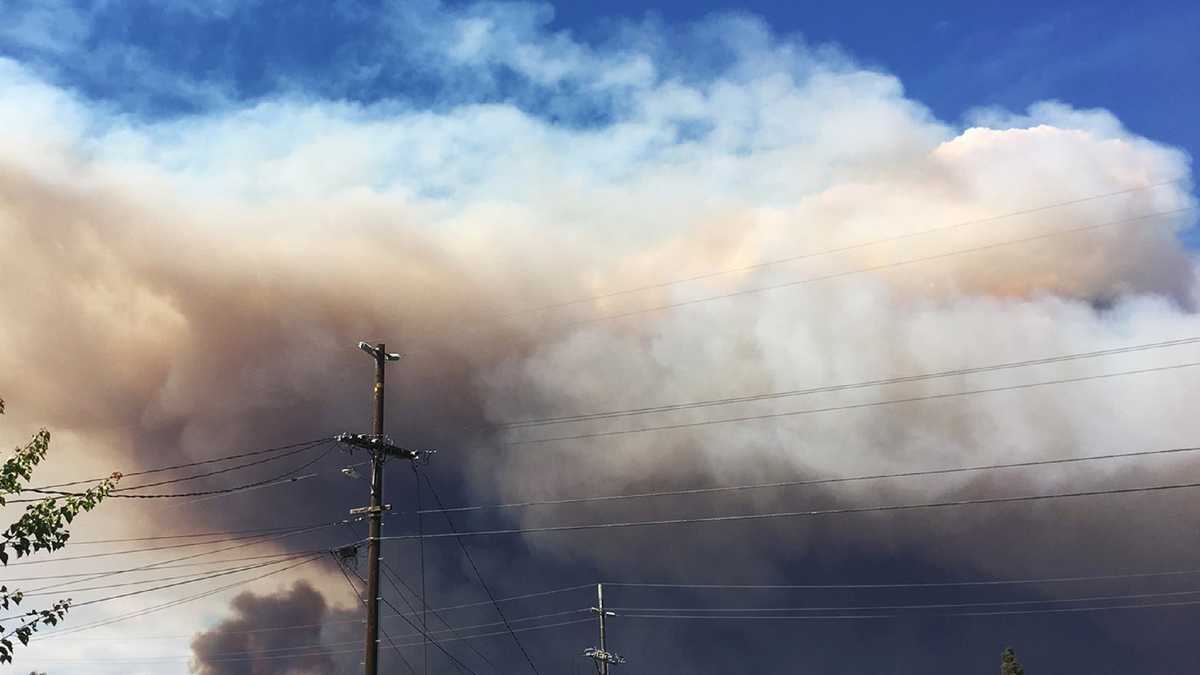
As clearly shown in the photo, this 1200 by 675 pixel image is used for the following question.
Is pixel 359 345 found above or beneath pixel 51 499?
above

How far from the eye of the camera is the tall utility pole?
31078mm

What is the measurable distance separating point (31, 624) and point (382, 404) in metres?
20.6

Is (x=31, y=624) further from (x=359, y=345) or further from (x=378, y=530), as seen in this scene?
(x=359, y=345)

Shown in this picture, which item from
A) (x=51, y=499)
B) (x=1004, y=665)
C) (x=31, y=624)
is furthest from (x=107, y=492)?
(x=1004, y=665)

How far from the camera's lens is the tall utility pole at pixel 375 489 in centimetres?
3108

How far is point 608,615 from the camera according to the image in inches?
2879

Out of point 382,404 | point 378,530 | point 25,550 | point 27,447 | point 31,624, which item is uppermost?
point 382,404

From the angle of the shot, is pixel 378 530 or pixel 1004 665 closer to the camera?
pixel 378 530

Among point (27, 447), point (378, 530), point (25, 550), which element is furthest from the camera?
point (378, 530)

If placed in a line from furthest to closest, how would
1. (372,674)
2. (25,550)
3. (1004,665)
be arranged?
(1004,665)
(372,674)
(25,550)

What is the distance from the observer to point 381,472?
3466 cm

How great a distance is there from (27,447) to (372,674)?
16.9 meters

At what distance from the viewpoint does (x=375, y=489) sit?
34.2 meters

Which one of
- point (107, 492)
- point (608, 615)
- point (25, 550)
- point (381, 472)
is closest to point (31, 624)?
point (25, 550)
